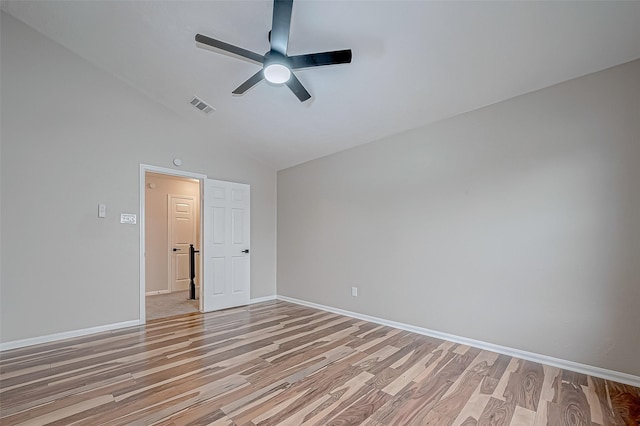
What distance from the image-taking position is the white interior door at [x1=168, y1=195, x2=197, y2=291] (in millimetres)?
6547

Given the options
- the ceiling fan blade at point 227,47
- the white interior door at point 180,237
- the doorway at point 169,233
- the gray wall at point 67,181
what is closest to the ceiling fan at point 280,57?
the ceiling fan blade at point 227,47

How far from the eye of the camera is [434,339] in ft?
11.8

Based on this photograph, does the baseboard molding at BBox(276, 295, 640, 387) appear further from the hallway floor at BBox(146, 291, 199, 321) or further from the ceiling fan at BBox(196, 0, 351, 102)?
the ceiling fan at BBox(196, 0, 351, 102)

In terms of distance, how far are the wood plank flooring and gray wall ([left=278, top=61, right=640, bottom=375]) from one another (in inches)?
16.9

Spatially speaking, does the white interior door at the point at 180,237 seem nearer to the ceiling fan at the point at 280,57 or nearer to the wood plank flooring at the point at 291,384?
the wood plank flooring at the point at 291,384

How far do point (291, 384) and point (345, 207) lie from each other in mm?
2777

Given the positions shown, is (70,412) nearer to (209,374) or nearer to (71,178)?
(209,374)

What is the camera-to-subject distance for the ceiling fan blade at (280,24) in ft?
6.66

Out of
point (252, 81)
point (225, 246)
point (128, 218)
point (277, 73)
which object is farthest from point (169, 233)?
point (277, 73)

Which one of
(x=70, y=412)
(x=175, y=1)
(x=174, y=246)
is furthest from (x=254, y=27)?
(x=174, y=246)

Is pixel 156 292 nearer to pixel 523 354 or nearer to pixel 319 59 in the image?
pixel 319 59

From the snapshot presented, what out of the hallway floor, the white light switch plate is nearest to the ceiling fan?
the white light switch plate

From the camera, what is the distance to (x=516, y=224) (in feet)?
10.2

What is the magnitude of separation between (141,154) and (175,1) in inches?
87.4
